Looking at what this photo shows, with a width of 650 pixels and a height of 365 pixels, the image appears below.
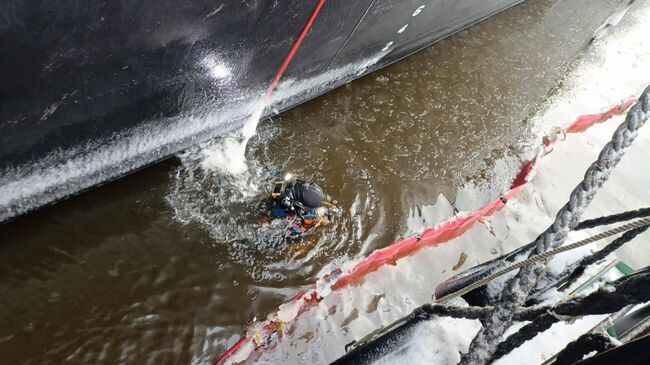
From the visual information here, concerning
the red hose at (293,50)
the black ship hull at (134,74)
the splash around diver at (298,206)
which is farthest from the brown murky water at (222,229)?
the red hose at (293,50)

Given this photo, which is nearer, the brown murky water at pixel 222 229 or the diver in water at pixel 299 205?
the brown murky water at pixel 222 229

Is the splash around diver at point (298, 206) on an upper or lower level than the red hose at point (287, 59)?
lower

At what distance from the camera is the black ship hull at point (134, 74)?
3.06 m

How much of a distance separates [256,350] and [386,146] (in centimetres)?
328

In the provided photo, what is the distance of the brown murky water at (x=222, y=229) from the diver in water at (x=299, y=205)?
0.28 metres

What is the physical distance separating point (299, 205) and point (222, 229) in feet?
2.97

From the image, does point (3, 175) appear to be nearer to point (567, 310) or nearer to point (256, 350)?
point (256, 350)

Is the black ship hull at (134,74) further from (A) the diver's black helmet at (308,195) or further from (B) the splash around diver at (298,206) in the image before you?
(A) the diver's black helmet at (308,195)

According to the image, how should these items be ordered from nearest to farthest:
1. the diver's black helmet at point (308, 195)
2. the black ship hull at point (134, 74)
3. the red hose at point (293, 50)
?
the black ship hull at point (134, 74) → the diver's black helmet at point (308, 195) → the red hose at point (293, 50)

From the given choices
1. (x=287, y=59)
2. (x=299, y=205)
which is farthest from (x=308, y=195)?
A: (x=287, y=59)

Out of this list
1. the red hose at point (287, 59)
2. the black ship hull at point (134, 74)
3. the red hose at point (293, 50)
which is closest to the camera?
the black ship hull at point (134, 74)

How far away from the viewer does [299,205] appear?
4.38m

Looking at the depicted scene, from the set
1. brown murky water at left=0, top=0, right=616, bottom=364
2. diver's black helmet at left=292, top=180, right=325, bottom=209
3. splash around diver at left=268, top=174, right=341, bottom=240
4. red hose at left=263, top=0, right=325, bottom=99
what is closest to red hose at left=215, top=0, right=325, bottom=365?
red hose at left=263, top=0, right=325, bottom=99

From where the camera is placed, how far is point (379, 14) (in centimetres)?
A: 556
